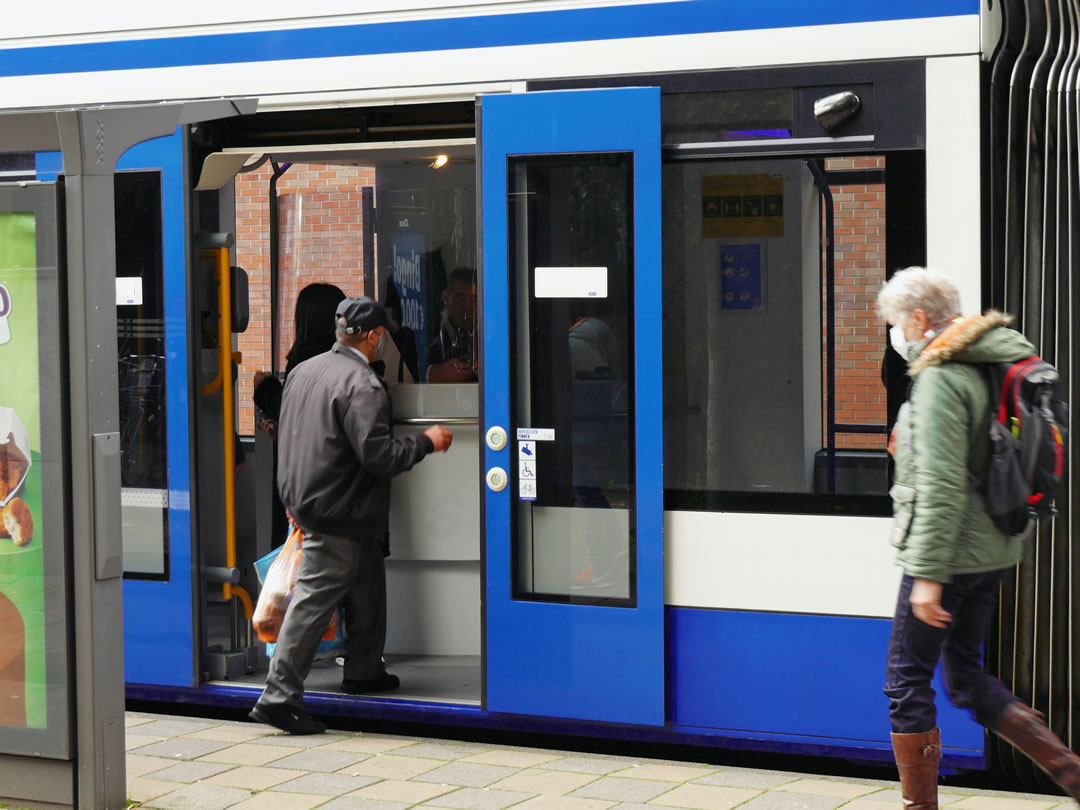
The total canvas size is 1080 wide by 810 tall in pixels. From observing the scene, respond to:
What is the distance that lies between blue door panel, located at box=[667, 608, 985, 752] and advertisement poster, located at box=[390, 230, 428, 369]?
237cm

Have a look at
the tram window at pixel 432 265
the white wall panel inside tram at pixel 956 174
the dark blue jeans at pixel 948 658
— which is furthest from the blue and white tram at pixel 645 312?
the tram window at pixel 432 265

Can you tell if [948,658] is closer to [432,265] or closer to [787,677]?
[787,677]

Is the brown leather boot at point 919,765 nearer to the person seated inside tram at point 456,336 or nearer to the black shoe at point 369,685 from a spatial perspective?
the black shoe at point 369,685

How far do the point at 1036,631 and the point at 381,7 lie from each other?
3111mm

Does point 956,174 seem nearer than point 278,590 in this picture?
Yes

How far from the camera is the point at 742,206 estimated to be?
4.88m

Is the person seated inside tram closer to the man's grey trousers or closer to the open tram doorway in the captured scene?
the open tram doorway

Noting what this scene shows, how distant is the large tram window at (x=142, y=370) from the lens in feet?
19.2

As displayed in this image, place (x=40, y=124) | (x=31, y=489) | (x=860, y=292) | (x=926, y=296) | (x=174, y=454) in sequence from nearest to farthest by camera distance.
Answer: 1. (x=926, y=296)
2. (x=40, y=124)
3. (x=31, y=489)
4. (x=860, y=292)
5. (x=174, y=454)

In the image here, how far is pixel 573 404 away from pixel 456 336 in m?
1.73

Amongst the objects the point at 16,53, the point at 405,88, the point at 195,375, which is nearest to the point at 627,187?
the point at 405,88

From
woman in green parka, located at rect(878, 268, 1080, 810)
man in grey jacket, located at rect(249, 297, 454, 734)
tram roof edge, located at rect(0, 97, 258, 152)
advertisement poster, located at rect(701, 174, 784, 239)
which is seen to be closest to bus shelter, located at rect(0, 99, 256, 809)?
tram roof edge, located at rect(0, 97, 258, 152)

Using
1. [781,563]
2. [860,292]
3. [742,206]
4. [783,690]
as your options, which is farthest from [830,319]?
[783,690]

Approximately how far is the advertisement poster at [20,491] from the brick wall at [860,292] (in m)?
2.51
